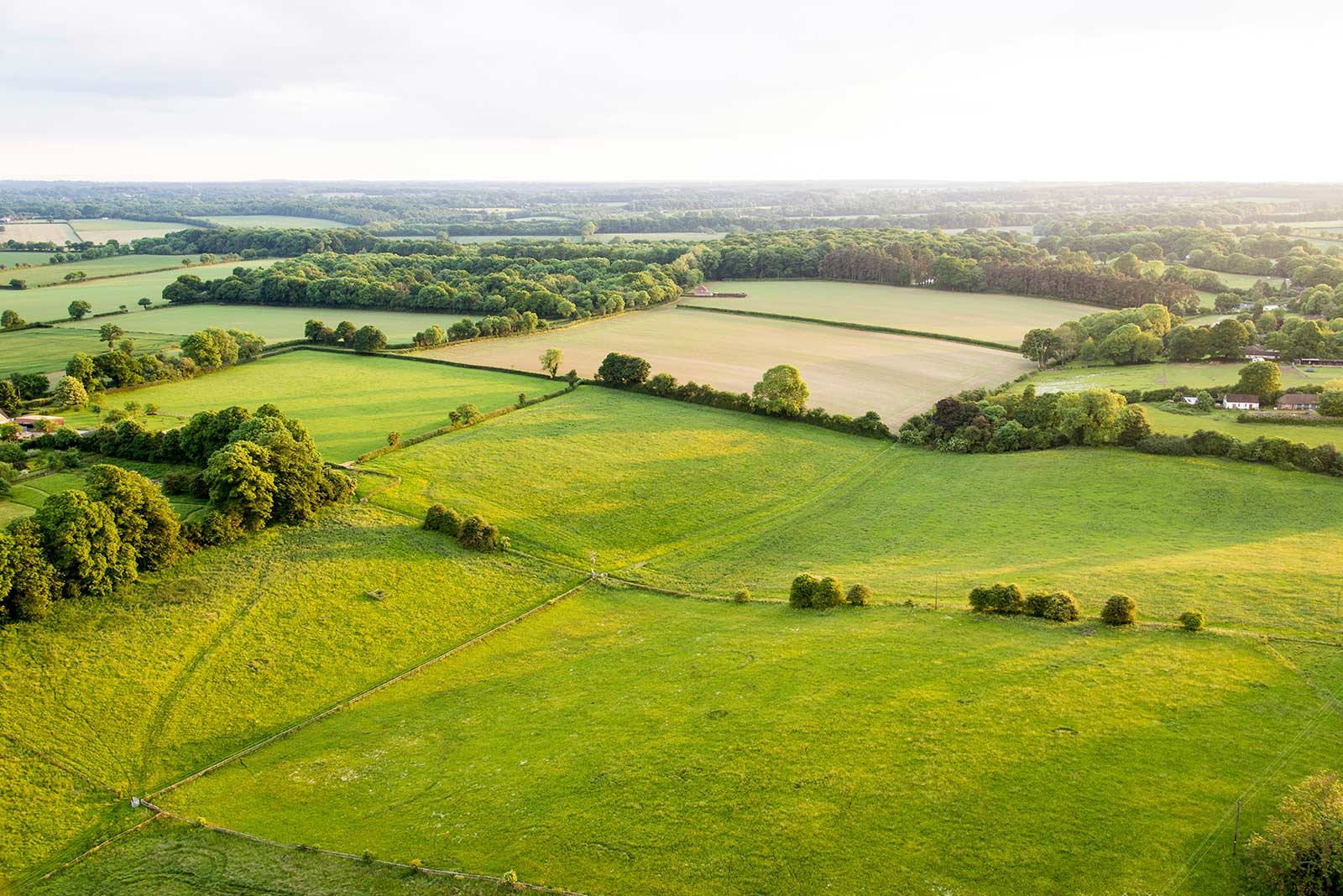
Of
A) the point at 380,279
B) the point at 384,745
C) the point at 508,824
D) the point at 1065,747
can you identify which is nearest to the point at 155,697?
the point at 384,745

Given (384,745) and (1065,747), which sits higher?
(1065,747)

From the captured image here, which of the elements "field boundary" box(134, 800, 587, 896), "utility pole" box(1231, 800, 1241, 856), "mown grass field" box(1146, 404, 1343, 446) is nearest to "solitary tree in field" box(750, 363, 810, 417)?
"mown grass field" box(1146, 404, 1343, 446)

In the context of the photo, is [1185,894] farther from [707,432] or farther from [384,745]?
[707,432]

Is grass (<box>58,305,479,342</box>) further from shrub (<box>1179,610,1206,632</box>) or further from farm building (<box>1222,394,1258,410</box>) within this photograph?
farm building (<box>1222,394,1258,410</box>)

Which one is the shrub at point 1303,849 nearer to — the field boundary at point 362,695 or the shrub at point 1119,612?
the shrub at point 1119,612

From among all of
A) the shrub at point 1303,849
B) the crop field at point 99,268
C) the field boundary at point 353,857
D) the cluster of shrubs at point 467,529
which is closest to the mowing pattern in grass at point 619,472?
the cluster of shrubs at point 467,529

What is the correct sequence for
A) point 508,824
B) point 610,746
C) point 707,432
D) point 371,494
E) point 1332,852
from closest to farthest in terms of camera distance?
point 1332,852
point 508,824
point 610,746
point 371,494
point 707,432
